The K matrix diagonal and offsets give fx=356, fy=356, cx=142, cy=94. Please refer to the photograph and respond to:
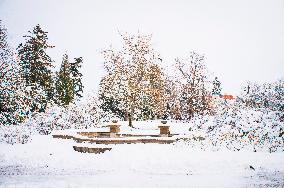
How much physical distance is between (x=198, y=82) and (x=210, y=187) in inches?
1348

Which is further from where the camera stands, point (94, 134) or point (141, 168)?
point (94, 134)

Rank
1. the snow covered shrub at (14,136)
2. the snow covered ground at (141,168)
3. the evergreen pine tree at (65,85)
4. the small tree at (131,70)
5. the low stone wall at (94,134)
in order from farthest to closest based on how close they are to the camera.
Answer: the evergreen pine tree at (65,85)
the small tree at (131,70)
the low stone wall at (94,134)
the snow covered shrub at (14,136)
the snow covered ground at (141,168)

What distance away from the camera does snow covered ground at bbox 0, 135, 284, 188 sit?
9.78 meters

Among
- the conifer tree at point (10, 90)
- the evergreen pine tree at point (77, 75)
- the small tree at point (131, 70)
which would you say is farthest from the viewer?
the evergreen pine tree at point (77, 75)

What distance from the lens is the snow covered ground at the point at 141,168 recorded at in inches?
385

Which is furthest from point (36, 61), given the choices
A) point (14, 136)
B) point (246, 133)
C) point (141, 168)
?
point (141, 168)

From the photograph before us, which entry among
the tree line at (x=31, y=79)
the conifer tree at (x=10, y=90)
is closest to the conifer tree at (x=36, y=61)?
the tree line at (x=31, y=79)

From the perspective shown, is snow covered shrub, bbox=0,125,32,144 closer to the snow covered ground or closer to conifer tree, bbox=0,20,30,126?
the snow covered ground

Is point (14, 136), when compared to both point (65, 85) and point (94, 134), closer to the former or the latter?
point (94, 134)

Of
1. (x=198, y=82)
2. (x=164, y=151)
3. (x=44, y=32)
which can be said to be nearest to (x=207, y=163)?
(x=164, y=151)

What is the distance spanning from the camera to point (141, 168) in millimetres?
12031

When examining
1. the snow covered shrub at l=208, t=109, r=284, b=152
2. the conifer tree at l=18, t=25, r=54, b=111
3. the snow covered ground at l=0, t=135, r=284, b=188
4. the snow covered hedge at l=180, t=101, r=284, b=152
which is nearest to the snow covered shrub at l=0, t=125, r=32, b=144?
the snow covered ground at l=0, t=135, r=284, b=188

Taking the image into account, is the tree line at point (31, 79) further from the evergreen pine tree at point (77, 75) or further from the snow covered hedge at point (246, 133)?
the snow covered hedge at point (246, 133)

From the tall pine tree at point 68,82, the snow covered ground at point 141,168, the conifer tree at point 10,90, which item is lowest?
the snow covered ground at point 141,168
